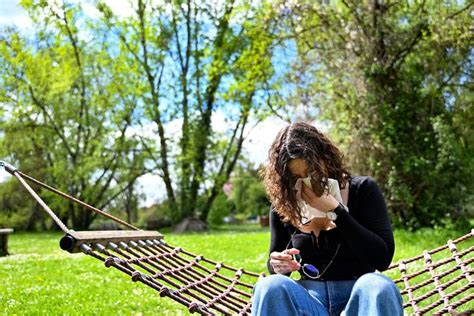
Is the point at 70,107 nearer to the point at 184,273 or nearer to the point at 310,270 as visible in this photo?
the point at 184,273

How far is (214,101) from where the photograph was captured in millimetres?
19203

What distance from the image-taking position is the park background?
10.1 metres

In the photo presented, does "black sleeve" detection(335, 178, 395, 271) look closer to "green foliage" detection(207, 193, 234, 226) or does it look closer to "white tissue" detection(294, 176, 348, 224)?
"white tissue" detection(294, 176, 348, 224)

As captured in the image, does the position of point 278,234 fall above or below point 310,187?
below

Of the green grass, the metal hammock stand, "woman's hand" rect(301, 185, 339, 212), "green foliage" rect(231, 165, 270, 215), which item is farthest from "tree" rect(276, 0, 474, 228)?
"green foliage" rect(231, 165, 270, 215)

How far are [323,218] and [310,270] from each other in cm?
22

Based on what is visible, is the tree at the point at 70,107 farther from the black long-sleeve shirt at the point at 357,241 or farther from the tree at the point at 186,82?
the black long-sleeve shirt at the point at 357,241

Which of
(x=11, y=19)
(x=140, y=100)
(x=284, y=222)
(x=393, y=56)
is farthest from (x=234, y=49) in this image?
(x=284, y=222)

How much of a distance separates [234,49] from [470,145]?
967cm

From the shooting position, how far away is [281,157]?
2.26m

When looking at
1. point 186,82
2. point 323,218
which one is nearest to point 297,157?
point 323,218

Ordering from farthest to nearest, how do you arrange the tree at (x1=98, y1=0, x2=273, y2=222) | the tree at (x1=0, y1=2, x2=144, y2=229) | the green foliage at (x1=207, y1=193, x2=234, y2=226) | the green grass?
the green foliage at (x1=207, y1=193, x2=234, y2=226), the tree at (x1=0, y1=2, x2=144, y2=229), the tree at (x1=98, y1=0, x2=273, y2=222), the green grass

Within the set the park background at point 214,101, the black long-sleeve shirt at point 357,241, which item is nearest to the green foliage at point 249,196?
the park background at point 214,101

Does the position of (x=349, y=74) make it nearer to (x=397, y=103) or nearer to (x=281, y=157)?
(x=397, y=103)
